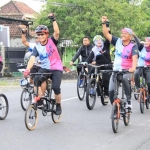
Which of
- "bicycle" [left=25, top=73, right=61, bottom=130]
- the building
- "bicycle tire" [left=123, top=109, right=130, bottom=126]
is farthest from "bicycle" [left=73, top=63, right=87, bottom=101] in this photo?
the building

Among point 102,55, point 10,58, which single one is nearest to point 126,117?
point 102,55

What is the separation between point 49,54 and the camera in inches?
366

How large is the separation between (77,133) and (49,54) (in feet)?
5.59

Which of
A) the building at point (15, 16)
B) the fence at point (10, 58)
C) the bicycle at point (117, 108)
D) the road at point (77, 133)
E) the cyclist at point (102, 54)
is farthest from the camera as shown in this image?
the building at point (15, 16)

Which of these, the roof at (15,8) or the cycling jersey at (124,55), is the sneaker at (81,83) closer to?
the cycling jersey at (124,55)

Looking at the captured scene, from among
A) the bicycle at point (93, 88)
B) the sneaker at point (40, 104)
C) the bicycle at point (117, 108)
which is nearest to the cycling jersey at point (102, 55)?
the bicycle at point (93, 88)

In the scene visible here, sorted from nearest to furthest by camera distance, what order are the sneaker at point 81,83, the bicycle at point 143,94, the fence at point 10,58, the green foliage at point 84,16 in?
the bicycle at point 143,94 → the sneaker at point 81,83 → the fence at point 10,58 → the green foliage at point 84,16

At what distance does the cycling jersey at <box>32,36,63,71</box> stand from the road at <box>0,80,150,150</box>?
1.23 metres

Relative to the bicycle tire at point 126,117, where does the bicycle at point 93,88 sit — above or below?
above

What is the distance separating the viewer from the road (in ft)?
25.3

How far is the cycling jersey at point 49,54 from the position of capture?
928cm

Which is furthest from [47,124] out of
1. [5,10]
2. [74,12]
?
[5,10]

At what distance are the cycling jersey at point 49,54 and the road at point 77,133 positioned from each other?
1.23m

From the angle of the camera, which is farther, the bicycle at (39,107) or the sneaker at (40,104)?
the sneaker at (40,104)
